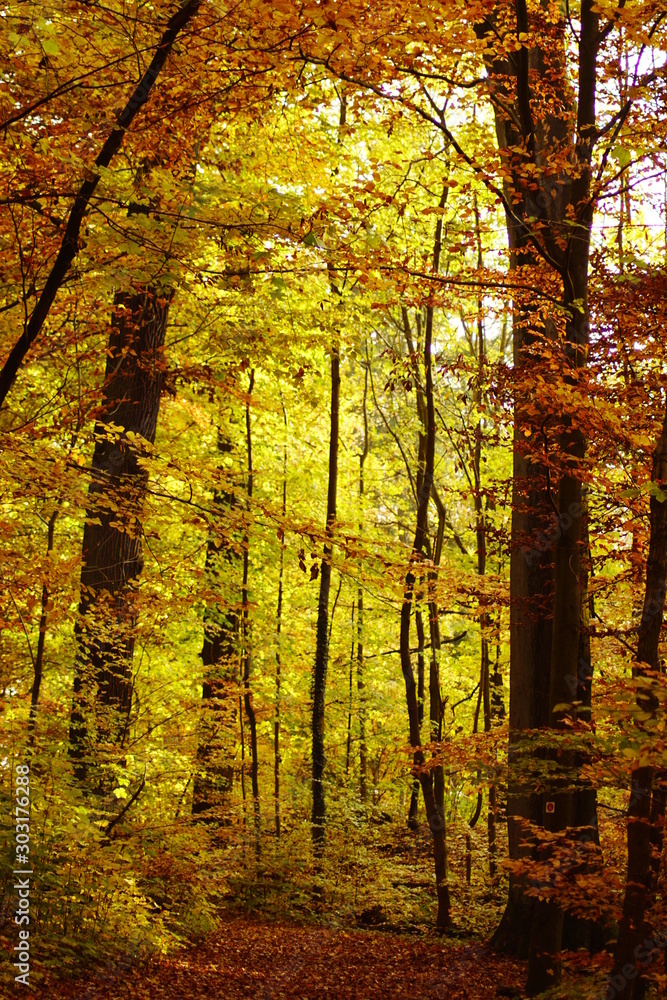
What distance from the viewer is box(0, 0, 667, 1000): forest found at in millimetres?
4773

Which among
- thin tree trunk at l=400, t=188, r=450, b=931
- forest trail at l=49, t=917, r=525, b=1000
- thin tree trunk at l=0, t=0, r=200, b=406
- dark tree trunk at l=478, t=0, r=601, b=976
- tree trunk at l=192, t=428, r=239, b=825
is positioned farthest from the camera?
thin tree trunk at l=400, t=188, r=450, b=931

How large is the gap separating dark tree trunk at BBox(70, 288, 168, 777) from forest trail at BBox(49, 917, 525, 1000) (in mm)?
1982

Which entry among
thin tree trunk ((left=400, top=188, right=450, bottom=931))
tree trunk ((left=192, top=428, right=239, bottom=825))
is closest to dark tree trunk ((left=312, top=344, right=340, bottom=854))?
tree trunk ((left=192, top=428, right=239, bottom=825))

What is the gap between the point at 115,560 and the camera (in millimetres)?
9086

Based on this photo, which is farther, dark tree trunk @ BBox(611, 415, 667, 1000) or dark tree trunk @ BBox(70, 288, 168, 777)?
dark tree trunk @ BBox(70, 288, 168, 777)

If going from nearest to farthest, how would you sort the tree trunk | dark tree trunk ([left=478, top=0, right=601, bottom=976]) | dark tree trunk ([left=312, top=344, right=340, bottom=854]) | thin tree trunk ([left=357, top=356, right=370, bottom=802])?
dark tree trunk ([left=478, top=0, right=601, bottom=976]), the tree trunk, dark tree trunk ([left=312, top=344, right=340, bottom=854]), thin tree trunk ([left=357, top=356, right=370, bottom=802])

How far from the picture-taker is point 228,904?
12688 mm

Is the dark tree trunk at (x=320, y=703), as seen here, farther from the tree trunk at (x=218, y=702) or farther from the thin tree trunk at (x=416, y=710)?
the thin tree trunk at (x=416, y=710)

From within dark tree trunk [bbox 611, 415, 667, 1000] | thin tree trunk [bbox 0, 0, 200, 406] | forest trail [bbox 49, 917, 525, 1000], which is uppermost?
thin tree trunk [bbox 0, 0, 200, 406]

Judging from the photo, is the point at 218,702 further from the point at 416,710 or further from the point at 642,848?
the point at 642,848

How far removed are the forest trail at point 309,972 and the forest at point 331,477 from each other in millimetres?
60

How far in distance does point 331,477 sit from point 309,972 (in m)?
8.34

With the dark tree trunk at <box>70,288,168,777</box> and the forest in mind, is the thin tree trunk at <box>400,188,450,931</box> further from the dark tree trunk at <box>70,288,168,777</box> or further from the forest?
the dark tree trunk at <box>70,288,168,777</box>

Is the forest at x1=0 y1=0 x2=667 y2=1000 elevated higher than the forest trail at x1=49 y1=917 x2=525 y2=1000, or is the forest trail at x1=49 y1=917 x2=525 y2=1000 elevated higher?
Answer: the forest at x1=0 y1=0 x2=667 y2=1000
